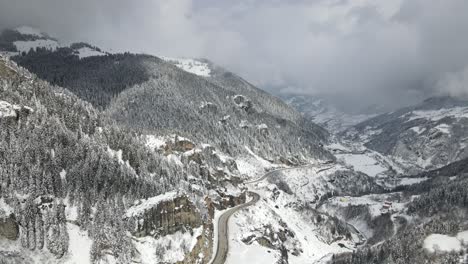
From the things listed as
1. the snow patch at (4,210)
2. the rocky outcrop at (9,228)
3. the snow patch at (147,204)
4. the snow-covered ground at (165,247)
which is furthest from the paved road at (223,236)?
the snow patch at (4,210)

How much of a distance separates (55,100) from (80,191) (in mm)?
58028

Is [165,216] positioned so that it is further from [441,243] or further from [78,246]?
[441,243]

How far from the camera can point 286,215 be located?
623 ft

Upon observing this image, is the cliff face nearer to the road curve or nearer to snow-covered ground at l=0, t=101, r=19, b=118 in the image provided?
the road curve

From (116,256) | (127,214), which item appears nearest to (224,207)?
(127,214)

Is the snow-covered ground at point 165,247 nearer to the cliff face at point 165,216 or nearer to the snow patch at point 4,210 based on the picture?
the cliff face at point 165,216

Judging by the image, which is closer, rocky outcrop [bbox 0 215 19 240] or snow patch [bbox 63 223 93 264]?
rocky outcrop [bbox 0 215 19 240]

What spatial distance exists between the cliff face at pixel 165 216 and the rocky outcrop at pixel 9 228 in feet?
93.4

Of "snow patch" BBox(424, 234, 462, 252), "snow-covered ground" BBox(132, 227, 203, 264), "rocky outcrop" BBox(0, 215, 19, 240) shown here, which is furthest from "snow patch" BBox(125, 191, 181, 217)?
"snow patch" BBox(424, 234, 462, 252)

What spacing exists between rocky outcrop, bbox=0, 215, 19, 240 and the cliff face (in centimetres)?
2848

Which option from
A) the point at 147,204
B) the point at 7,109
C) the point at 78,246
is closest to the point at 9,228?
the point at 78,246

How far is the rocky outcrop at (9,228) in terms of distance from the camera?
3342 inches

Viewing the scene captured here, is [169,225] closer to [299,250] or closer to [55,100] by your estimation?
[299,250]

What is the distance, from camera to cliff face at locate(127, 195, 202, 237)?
354 feet
